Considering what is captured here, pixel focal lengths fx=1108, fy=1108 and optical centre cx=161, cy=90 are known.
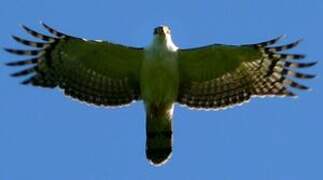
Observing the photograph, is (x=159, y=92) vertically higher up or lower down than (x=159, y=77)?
lower down

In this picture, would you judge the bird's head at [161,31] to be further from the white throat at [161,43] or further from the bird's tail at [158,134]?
the bird's tail at [158,134]

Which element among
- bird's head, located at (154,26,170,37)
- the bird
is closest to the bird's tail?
the bird

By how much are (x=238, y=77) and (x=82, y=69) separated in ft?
8.96

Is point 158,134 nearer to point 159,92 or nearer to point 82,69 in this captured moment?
point 159,92

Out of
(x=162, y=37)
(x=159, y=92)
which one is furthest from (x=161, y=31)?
(x=159, y=92)

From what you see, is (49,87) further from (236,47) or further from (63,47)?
(236,47)

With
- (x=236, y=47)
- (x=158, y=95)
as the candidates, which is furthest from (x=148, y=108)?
(x=236, y=47)

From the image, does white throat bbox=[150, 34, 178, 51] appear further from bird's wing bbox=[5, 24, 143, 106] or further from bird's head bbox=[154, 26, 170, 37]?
bird's wing bbox=[5, 24, 143, 106]

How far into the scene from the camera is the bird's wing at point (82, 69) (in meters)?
19.1

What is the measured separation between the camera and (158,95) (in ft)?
61.4

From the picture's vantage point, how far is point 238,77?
63.2 ft

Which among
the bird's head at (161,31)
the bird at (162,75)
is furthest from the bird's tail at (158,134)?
the bird's head at (161,31)

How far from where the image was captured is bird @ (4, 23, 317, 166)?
18750 millimetres

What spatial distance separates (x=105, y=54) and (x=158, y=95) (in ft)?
3.96
